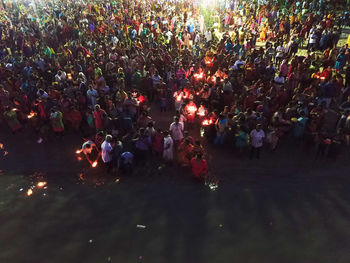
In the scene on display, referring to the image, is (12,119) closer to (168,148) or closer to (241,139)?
(168,148)

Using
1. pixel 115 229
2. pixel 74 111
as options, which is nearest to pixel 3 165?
pixel 74 111

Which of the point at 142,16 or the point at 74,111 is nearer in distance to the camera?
the point at 74,111

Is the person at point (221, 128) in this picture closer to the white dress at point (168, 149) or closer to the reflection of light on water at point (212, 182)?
the reflection of light on water at point (212, 182)

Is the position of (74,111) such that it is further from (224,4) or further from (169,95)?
(224,4)

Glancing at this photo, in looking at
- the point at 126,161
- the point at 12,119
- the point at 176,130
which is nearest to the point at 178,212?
the point at 126,161

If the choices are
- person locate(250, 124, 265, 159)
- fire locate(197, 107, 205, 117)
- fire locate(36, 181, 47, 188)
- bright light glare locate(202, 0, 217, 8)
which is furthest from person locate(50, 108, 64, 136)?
bright light glare locate(202, 0, 217, 8)
